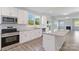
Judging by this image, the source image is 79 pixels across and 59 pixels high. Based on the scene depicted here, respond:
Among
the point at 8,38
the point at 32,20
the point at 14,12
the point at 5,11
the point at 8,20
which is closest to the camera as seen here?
the point at 8,38

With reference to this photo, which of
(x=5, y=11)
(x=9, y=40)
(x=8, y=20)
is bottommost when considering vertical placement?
(x=9, y=40)

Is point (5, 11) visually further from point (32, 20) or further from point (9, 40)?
point (32, 20)

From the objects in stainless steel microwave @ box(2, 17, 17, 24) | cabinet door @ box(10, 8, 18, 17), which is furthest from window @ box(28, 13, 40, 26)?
stainless steel microwave @ box(2, 17, 17, 24)

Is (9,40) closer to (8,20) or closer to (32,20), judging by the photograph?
(8,20)

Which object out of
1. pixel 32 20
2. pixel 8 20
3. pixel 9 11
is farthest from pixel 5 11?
pixel 32 20

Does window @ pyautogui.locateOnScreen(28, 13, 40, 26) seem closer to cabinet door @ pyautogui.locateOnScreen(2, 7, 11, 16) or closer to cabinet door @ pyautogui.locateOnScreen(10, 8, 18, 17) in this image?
cabinet door @ pyautogui.locateOnScreen(10, 8, 18, 17)

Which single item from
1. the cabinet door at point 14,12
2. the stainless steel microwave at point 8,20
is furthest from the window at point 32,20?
the stainless steel microwave at point 8,20

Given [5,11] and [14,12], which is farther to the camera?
[14,12]

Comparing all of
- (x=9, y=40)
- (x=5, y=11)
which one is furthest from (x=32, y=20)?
(x=9, y=40)

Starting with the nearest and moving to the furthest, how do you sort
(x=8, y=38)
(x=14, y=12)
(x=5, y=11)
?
(x=8, y=38), (x=5, y=11), (x=14, y=12)

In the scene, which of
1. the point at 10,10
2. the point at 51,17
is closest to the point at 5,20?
the point at 10,10

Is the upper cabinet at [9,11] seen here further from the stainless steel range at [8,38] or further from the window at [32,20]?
the window at [32,20]

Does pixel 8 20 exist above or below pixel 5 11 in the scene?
below
